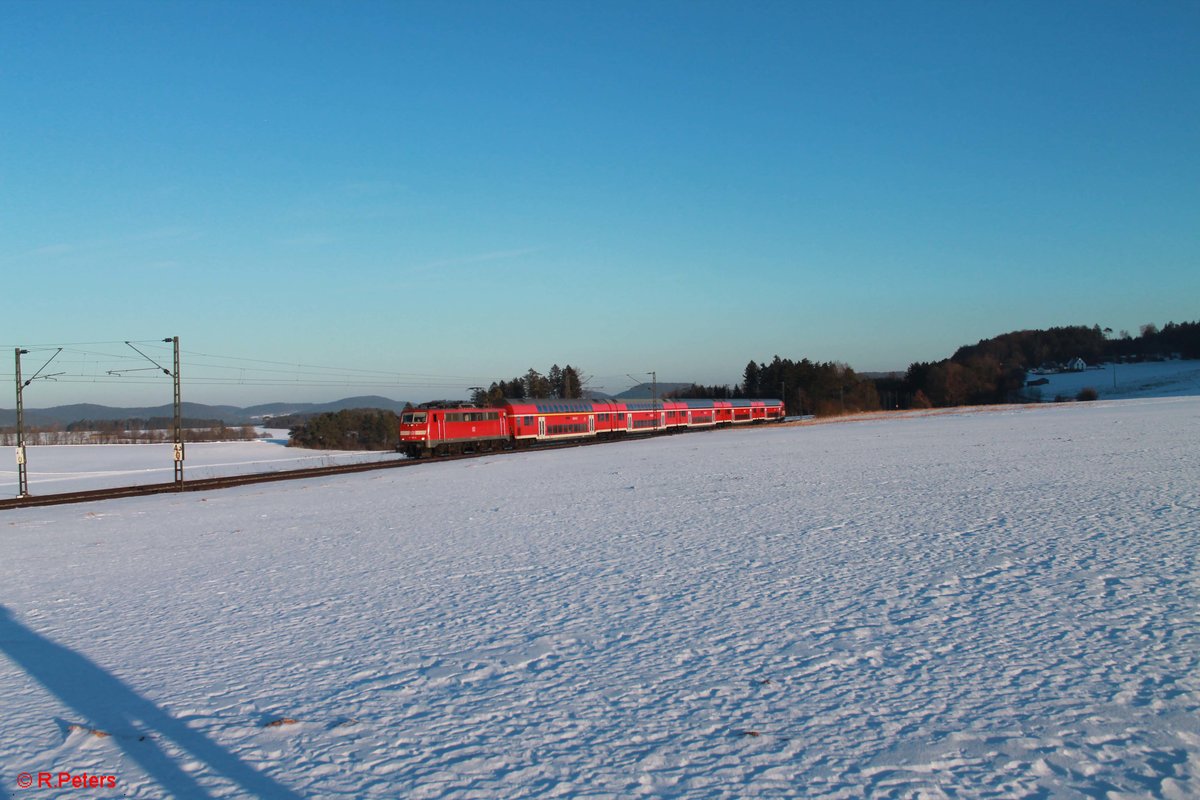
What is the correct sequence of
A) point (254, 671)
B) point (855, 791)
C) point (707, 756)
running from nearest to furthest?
point (855, 791)
point (707, 756)
point (254, 671)

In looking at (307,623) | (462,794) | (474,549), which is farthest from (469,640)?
(474,549)

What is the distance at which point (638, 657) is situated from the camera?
322 inches

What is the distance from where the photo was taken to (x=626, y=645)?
8.61 metres

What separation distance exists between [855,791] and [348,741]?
396 cm

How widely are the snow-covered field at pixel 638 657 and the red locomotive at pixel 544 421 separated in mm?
33972

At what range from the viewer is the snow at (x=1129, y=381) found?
14550 cm

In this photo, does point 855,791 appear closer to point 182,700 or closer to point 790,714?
point 790,714

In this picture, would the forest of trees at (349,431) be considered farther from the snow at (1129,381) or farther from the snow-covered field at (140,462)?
the snow at (1129,381)

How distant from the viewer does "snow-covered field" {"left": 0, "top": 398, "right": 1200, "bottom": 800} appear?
18.8 feet

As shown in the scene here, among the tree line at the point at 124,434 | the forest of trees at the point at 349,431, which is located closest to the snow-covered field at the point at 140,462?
the tree line at the point at 124,434

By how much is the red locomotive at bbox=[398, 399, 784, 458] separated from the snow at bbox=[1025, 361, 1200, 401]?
90702 mm

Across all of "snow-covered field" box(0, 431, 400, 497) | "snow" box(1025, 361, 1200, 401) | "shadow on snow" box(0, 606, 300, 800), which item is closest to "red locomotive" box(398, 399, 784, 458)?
"snow-covered field" box(0, 431, 400, 497)

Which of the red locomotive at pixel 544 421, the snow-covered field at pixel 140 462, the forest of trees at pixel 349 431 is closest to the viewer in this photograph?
the snow-covered field at pixel 140 462

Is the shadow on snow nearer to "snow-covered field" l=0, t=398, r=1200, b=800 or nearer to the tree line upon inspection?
"snow-covered field" l=0, t=398, r=1200, b=800
